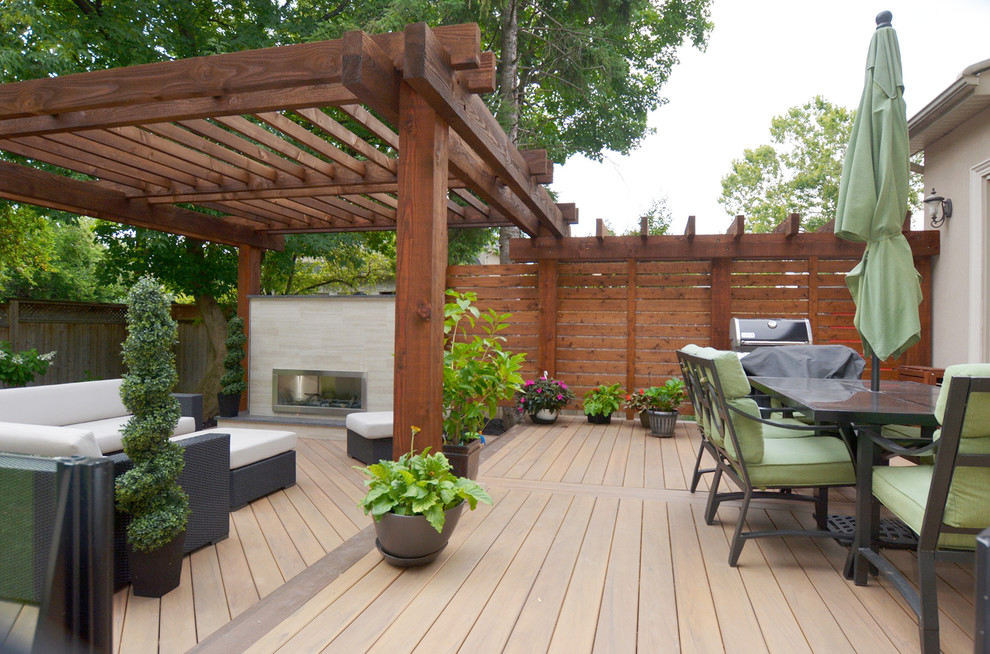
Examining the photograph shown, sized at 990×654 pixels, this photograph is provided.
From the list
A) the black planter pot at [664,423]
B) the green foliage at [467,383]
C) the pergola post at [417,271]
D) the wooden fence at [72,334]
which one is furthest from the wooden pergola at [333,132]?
the wooden fence at [72,334]

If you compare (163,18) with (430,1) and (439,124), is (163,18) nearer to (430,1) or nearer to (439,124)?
(430,1)

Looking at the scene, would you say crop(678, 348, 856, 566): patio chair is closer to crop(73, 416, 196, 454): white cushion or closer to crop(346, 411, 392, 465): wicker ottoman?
crop(346, 411, 392, 465): wicker ottoman

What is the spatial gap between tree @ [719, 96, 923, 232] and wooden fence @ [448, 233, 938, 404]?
18.4 m

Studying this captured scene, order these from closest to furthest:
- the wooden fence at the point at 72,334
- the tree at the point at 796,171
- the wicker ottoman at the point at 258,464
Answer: the wicker ottoman at the point at 258,464
the wooden fence at the point at 72,334
the tree at the point at 796,171

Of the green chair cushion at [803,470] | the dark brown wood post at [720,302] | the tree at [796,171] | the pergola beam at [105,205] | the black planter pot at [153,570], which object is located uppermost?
the tree at [796,171]

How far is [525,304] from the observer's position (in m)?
6.99

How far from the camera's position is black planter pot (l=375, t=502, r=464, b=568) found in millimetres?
Result: 2416

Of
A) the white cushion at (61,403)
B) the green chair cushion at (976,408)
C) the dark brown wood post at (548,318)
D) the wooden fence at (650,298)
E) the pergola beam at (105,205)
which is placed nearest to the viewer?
the green chair cushion at (976,408)

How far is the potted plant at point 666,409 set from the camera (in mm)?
5793

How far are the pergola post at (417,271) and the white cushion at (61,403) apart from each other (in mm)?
1722

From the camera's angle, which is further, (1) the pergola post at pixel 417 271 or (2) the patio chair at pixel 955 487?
(1) the pergola post at pixel 417 271

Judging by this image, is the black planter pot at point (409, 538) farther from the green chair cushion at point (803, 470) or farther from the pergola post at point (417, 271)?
the green chair cushion at point (803, 470)

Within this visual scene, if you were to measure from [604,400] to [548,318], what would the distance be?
112 cm

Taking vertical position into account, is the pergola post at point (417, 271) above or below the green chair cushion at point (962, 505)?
above
